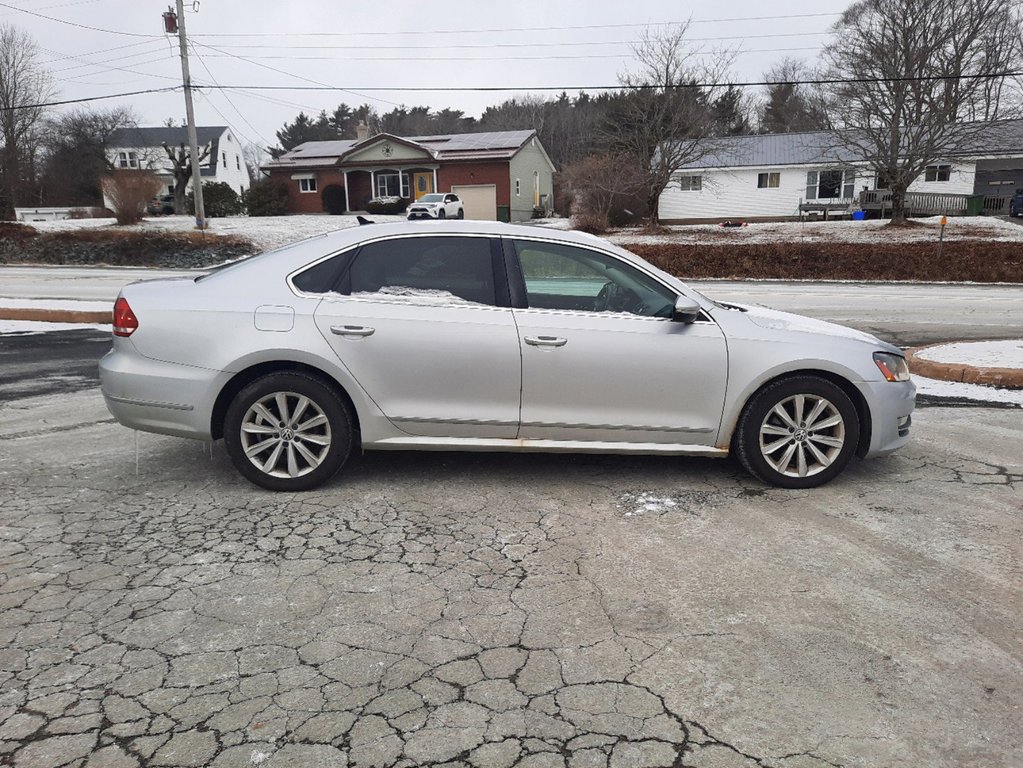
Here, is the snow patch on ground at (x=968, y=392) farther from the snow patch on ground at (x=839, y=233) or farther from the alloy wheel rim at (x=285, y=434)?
the snow patch on ground at (x=839, y=233)

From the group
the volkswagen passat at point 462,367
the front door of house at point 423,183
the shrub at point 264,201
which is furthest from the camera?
the front door of house at point 423,183

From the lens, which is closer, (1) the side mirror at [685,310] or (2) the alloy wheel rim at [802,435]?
(1) the side mirror at [685,310]

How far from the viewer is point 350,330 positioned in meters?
4.56

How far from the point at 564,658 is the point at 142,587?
6.49 feet

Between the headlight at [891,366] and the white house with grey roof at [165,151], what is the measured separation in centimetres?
5892

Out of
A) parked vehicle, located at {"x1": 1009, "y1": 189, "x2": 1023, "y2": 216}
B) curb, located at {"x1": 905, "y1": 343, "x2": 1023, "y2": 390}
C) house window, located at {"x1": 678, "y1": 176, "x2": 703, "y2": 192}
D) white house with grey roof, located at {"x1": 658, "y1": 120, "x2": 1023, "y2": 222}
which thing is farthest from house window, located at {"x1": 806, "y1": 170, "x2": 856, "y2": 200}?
curb, located at {"x1": 905, "y1": 343, "x2": 1023, "y2": 390}

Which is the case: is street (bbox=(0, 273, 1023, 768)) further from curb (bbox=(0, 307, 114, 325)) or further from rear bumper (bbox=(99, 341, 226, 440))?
curb (bbox=(0, 307, 114, 325))

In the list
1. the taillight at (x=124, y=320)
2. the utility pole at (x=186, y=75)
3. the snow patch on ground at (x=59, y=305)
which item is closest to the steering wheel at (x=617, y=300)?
the taillight at (x=124, y=320)

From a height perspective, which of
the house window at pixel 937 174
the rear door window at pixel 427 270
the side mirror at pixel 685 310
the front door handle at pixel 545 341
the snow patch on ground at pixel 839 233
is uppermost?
the house window at pixel 937 174

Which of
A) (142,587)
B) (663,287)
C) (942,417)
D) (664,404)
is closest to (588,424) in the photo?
(664,404)

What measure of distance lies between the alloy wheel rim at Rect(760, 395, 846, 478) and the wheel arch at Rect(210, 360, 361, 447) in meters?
2.58

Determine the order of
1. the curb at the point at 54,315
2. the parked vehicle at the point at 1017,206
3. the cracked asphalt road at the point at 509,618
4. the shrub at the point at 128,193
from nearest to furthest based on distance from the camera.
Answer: the cracked asphalt road at the point at 509,618
the curb at the point at 54,315
the shrub at the point at 128,193
the parked vehicle at the point at 1017,206

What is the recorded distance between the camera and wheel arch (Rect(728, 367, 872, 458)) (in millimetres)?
4719

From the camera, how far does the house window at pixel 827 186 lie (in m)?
42.4
